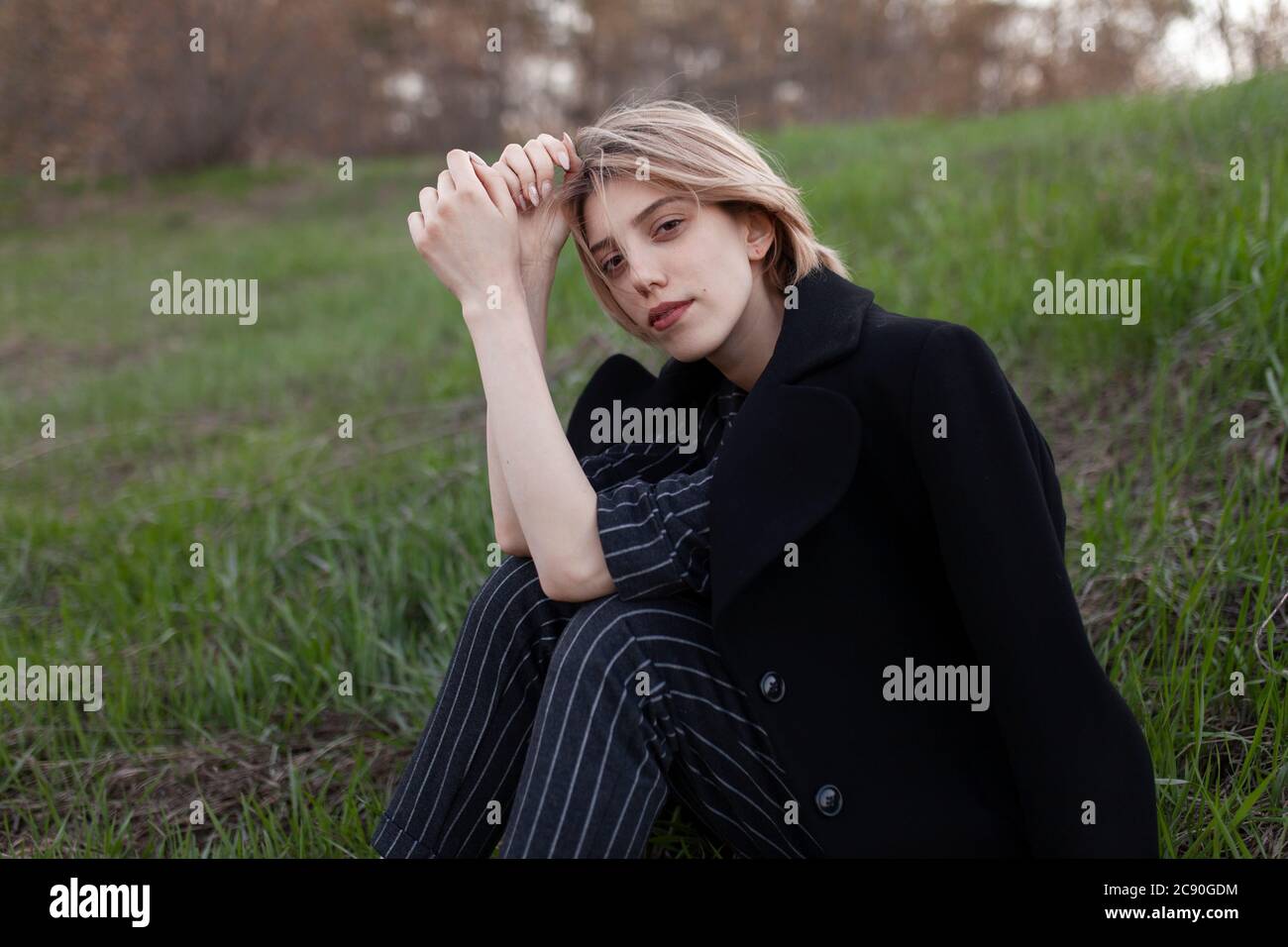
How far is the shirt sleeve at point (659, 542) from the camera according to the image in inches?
60.7

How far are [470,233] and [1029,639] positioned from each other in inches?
41.4

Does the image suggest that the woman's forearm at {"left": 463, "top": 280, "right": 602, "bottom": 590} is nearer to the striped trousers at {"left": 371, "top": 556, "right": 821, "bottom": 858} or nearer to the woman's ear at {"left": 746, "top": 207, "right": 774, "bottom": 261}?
the striped trousers at {"left": 371, "top": 556, "right": 821, "bottom": 858}

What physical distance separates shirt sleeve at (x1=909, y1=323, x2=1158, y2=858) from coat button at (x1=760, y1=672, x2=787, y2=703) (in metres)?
0.27

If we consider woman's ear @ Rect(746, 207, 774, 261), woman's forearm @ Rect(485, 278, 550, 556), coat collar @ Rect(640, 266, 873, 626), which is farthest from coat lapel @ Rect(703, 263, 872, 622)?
woman's forearm @ Rect(485, 278, 550, 556)

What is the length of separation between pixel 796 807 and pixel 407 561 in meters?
1.86

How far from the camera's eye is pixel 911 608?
1540mm

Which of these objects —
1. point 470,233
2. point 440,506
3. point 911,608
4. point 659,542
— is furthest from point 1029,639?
point 440,506

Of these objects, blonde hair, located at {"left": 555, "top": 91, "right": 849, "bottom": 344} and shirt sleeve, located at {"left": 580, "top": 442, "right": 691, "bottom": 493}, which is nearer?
blonde hair, located at {"left": 555, "top": 91, "right": 849, "bottom": 344}

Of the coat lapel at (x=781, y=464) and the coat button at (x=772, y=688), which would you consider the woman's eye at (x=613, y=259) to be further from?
the coat button at (x=772, y=688)

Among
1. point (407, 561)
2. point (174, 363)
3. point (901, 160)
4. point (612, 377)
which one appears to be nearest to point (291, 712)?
point (407, 561)

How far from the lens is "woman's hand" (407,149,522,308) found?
174 cm

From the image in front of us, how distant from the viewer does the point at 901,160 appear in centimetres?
707

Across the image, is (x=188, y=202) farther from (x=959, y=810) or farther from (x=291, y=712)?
(x=959, y=810)

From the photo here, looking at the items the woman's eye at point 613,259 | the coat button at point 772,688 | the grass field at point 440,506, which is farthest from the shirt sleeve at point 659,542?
the grass field at point 440,506
